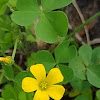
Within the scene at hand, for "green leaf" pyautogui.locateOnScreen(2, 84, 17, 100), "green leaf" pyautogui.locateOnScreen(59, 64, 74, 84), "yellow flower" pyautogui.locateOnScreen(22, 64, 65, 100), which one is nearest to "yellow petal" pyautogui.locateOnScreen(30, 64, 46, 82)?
"yellow flower" pyautogui.locateOnScreen(22, 64, 65, 100)

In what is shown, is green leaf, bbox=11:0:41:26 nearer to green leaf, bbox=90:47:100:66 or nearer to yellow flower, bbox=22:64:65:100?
yellow flower, bbox=22:64:65:100

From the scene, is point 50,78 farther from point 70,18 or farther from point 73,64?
point 70,18

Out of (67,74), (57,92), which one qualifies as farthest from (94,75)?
(57,92)

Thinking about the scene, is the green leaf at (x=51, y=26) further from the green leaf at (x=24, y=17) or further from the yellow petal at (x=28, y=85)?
the yellow petal at (x=28, y=85)

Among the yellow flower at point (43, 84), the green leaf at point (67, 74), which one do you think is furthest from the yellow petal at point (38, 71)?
the green leaf at point (67, 74)

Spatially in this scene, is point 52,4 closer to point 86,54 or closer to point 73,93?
point 86,54

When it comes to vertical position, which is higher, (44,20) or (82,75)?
(44,20)

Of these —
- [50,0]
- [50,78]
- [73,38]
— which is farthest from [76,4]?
[50,78]
